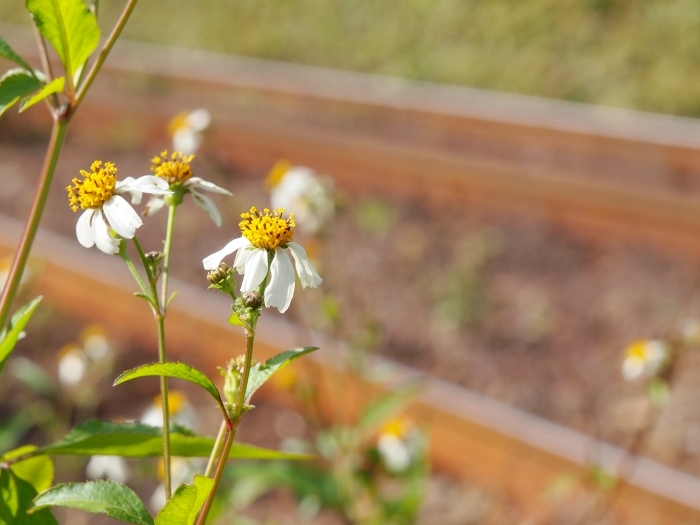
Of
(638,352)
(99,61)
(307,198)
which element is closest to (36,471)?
(99,61)

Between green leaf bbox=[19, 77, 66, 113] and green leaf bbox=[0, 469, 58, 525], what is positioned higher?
green leaf bbox=[19, 77, 66, 113]

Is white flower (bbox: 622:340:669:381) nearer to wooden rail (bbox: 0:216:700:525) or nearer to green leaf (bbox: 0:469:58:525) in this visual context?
wooden rail (bbox: 0:216:700:525)

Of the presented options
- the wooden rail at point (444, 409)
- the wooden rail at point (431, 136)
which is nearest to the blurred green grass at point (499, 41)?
the wooden rail at point (431, 136)

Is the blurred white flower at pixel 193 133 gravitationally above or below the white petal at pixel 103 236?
above

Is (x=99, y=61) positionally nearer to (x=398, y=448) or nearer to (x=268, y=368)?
(x=268, y=368)

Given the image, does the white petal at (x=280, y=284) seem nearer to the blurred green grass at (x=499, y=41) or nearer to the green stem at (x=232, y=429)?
the green stem at (x=232, y=429)

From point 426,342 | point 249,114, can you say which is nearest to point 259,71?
point 249,114


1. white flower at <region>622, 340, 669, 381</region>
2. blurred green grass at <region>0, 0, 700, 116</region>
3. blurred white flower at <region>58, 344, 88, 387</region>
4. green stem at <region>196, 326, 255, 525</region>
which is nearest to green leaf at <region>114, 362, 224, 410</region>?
green stem at <region>196, 326, 255, 525</region>
